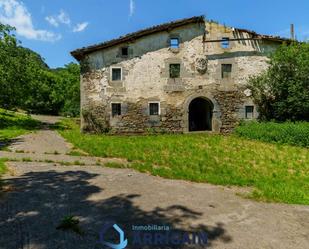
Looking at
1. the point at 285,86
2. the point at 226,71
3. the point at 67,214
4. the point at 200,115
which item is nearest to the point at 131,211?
the point at 67,214

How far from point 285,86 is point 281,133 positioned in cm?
423

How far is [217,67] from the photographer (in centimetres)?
2103

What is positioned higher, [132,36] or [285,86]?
[132,36]

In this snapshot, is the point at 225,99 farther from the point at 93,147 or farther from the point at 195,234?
the point at 195,234

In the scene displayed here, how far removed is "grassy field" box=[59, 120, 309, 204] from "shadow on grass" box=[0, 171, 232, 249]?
8.40ft

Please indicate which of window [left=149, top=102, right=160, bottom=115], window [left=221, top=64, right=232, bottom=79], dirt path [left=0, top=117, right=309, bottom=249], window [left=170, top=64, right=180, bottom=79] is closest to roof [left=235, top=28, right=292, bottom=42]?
window [left=221, top=64, right=232, bottom=79]

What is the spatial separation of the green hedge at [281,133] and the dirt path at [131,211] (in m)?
10.3

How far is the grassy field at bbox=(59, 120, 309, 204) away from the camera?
848cm

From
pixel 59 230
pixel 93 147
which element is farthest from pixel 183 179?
pixel 93 147

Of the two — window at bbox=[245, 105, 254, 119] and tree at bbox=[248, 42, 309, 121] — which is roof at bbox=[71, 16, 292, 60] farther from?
window at bbox=[245, 105, 254, 119]

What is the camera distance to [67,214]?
18.1ft

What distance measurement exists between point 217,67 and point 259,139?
19.3ft

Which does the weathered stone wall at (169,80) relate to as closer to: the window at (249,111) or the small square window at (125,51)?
the small square window at (125,51)

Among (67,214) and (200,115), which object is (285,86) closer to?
(200,115)
